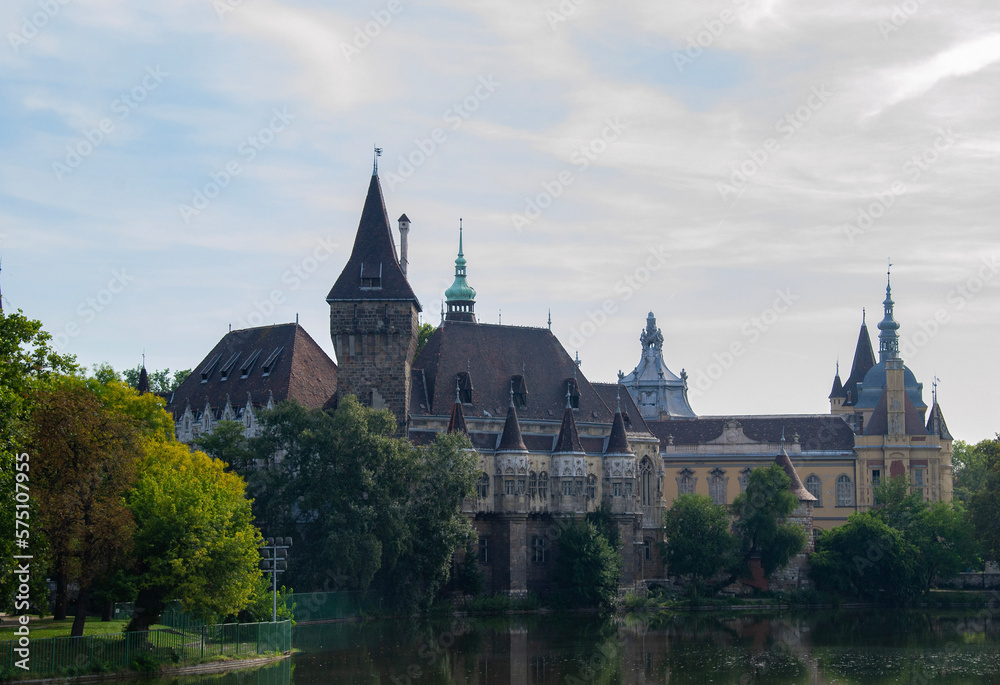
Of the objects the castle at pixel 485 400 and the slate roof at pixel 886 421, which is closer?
the castle at pixel 485 400

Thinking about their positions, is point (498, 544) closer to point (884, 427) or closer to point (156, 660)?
point (156, 660)

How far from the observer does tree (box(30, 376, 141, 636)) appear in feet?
161

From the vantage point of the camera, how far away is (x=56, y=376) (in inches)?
1997

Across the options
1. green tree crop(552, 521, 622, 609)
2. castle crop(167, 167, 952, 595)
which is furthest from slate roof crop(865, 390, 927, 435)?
green tree crop(552, 521, 622, 609)

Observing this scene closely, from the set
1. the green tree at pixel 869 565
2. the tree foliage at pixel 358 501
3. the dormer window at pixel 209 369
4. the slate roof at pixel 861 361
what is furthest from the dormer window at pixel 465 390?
the slate roof at pixel 861 361

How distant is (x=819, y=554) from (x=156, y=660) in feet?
181

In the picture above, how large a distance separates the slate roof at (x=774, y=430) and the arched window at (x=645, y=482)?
104ft

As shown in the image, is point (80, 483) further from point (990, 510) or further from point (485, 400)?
point (990, 510)

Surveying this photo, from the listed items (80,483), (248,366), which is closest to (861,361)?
(248,366)

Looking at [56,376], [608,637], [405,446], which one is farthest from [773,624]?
[56,376]

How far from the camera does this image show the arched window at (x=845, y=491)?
408ft

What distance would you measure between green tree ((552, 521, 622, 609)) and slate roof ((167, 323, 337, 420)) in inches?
700

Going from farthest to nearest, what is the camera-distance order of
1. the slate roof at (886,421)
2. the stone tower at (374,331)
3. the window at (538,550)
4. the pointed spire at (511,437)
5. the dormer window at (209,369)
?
1. the slate roof at (886,421)
2. the dormer window at (209,369)
3. the window at (538,550)
4. the pointed spire at (511,437)
5. the stone tower at (374,331)

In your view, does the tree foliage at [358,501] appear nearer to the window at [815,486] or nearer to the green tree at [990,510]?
the green tree at [990,510]
